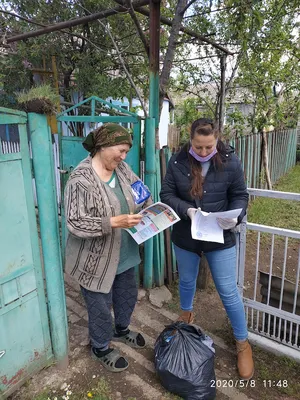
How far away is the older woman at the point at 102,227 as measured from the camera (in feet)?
6.08

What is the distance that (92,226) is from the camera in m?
1.83

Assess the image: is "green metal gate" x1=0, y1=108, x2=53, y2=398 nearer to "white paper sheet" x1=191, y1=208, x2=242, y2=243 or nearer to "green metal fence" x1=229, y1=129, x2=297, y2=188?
"white paper sheet" x1=191, y1=208, x2=242, y2=243

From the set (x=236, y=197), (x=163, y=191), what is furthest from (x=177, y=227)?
(x=236, y=197)

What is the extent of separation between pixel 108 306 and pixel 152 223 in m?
0.71

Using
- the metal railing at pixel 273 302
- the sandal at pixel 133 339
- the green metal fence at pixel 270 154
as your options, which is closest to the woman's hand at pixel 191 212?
the metal railing at pixel 273 302

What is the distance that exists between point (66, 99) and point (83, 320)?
15.1ft

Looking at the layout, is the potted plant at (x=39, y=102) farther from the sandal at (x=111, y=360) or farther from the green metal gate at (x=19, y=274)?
Answer: the sandal at (x=111, y=360)

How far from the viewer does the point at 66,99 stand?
5988mm

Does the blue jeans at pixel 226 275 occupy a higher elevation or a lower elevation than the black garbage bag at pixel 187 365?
higher

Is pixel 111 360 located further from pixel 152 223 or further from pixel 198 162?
pixel 198 162

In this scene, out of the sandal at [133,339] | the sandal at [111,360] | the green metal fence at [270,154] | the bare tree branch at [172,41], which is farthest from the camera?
the green metal fence at [270,154]

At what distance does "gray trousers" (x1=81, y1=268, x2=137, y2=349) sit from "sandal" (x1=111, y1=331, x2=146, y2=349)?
0.08m
